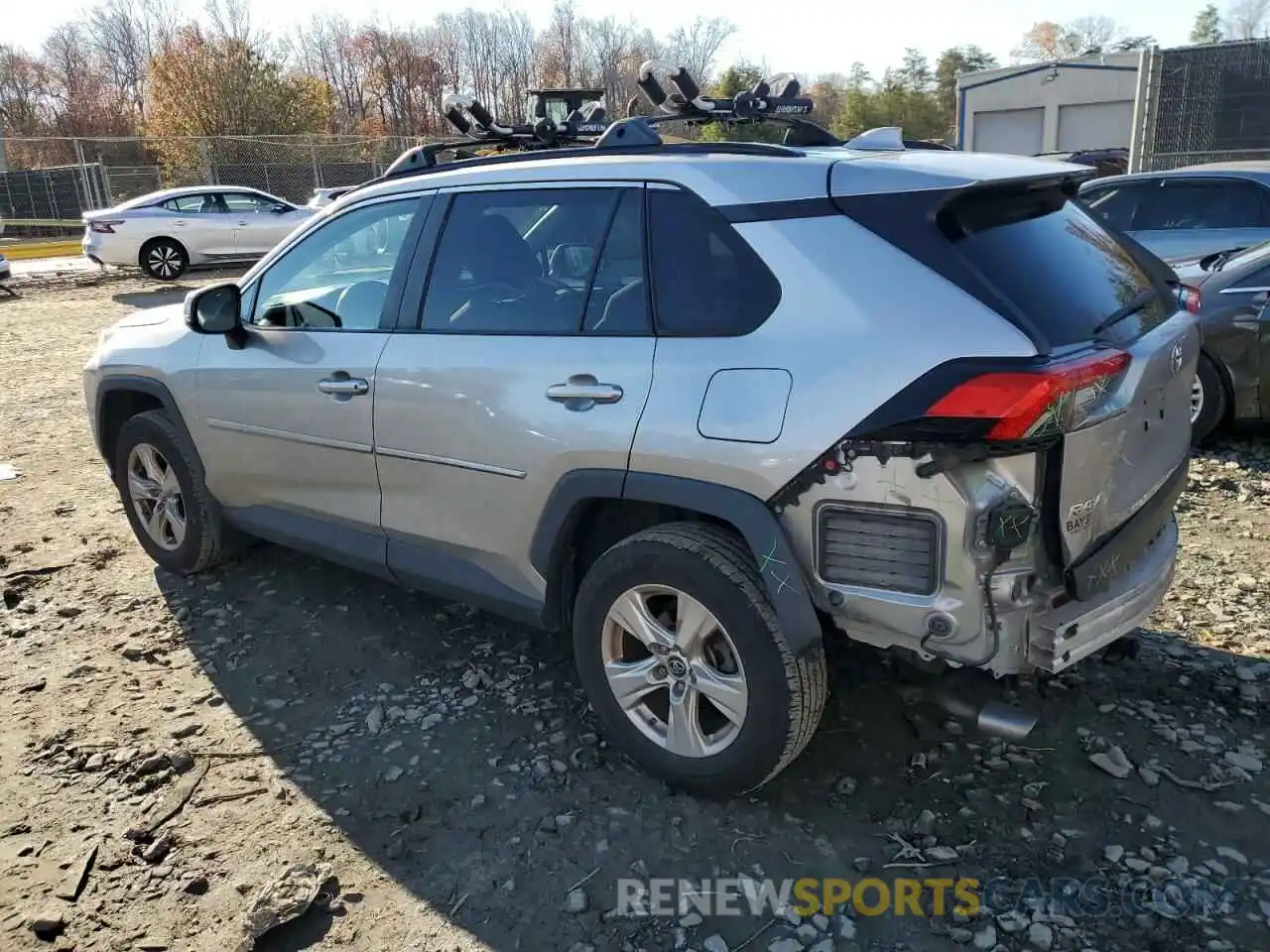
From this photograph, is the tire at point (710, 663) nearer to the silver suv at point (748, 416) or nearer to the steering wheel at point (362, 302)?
the silver suv at point (748, 416)

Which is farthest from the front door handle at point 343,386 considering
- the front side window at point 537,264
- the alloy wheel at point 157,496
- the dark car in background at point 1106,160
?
the dark car in background at point 1106,160

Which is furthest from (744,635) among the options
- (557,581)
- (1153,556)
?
(1153,556)

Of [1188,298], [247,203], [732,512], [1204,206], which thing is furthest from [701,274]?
[247,203]

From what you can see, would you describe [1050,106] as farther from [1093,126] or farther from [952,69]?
[952,69]

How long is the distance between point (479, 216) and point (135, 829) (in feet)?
7.34

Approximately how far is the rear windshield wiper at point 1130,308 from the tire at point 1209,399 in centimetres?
333

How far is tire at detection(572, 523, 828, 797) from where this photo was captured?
2.69 metres

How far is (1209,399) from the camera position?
6.02m

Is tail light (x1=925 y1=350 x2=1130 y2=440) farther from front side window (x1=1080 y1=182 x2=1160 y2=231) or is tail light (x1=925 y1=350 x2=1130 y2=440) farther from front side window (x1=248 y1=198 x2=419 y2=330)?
front side window (x1=1080 y1=182 x2=1160 y2=231)

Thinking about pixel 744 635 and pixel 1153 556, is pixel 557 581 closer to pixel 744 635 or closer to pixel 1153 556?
pixel 744 635

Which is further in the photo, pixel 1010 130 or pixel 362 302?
pixel 1010 130

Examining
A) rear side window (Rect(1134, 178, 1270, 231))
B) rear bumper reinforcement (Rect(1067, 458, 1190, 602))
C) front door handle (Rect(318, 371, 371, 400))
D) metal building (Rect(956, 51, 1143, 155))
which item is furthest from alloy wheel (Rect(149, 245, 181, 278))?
metal building (Rect(956, 51, 1143, 155))

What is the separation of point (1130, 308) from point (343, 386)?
8.55ft

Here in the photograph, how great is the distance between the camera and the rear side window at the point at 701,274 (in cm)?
273
